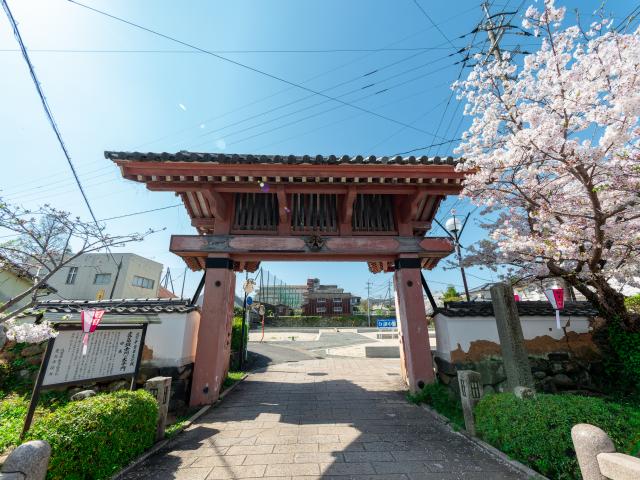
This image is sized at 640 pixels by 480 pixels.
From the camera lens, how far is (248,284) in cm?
1545

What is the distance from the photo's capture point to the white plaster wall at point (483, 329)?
7.04m

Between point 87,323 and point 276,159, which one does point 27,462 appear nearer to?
point 87,323

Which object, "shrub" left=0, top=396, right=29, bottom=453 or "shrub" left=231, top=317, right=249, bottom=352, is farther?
"shrub" left=231, top=317, right=249, bottom=352

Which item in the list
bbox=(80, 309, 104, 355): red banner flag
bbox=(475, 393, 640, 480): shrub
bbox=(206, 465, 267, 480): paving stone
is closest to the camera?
bbox=(475, 393, 640, 480): shrub

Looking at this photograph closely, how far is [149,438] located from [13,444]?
2.79 metres

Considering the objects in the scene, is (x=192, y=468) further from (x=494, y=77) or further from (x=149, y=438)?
(x=494, y=77)

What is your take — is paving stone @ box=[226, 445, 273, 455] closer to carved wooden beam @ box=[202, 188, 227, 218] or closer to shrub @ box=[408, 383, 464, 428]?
shrub @ box=[408, 383, 464, 428]

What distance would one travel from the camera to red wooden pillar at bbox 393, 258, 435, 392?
291 inches

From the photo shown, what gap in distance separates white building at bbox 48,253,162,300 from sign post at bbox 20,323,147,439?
2860 cm

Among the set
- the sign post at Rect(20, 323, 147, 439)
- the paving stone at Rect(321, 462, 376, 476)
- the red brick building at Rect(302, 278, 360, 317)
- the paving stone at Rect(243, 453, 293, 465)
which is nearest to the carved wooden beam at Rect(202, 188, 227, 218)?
the sign post at Rect(20, 323, 147, 439)

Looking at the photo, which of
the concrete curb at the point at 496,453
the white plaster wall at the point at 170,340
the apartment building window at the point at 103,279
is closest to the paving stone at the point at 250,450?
the white plaster wall at the point at 170,340

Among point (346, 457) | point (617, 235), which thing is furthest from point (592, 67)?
point (346, 457)

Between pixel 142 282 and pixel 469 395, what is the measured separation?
3762 centimetres

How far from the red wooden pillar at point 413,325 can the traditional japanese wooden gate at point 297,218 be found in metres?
0.03
